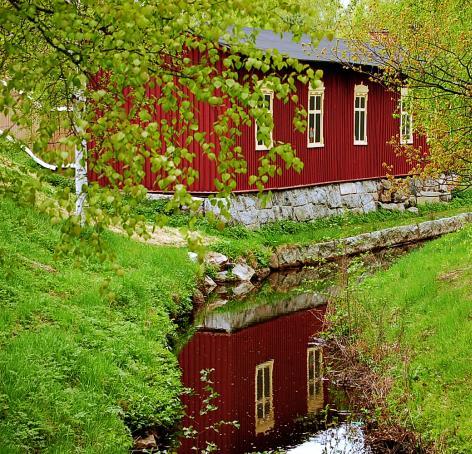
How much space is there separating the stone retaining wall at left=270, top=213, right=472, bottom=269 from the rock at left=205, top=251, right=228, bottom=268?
181 centimetres

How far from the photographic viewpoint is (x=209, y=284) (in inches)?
660

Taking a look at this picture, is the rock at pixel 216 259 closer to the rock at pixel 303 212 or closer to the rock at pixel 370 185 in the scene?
the rock at pixel 303 212

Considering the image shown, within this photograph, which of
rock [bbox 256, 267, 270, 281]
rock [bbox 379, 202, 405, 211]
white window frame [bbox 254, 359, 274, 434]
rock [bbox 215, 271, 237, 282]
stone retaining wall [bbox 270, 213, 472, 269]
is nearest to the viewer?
white window frame [bbox 254, 359, 274, 434]

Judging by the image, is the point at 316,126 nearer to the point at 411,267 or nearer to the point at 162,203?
the point at 162,203

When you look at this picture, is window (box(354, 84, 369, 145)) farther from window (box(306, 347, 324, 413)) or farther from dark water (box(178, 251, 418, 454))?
window (box(306, 347, 324, 413))

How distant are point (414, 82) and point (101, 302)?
5.38 m

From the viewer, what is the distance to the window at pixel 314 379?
1064cm

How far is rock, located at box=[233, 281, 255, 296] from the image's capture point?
1676 centimetres

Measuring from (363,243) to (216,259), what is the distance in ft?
17.2

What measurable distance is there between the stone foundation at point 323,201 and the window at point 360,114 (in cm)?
132

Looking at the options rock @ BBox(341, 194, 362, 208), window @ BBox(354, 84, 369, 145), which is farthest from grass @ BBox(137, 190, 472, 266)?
window @ BBox(354, 84, 369, 145)

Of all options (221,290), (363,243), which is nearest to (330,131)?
(363,243)

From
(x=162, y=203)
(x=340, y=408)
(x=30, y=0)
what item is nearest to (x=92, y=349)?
(x=340, y=408)

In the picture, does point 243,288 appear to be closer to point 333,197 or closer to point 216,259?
point 216,259
